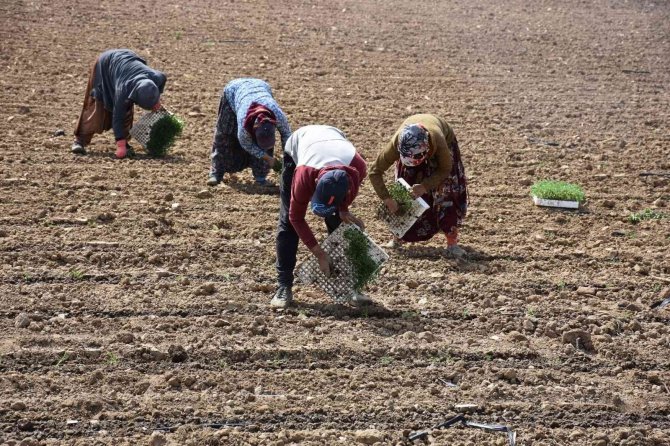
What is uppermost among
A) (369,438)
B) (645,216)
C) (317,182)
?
(317,182)

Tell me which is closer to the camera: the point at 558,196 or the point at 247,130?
the point at 247,130

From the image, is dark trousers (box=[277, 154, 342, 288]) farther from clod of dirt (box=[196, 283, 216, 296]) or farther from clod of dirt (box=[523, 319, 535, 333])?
clod of dirt (box=[523, 319, 535, 333])

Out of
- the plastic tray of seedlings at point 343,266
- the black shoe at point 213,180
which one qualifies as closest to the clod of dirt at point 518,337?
the plastic tray of seedlings at point 343,266

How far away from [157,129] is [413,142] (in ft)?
11.4

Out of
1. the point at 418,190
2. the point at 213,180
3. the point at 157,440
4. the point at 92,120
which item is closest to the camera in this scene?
the point at 157,440

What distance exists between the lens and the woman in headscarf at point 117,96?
9742 millimetres

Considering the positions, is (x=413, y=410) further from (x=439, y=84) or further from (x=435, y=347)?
(x=439, y=84)

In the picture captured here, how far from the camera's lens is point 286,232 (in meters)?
6.72

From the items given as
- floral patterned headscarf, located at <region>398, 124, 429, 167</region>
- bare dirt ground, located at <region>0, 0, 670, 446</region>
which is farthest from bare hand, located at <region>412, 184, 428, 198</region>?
bare dirt ground, located at <region>0, 0, 670, 446</region>

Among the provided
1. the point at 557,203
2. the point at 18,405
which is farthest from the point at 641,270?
the point at 18,405

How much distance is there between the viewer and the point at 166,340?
638cm

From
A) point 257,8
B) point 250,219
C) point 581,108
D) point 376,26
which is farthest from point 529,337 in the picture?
point 257,8

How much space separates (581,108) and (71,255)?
7.00 m

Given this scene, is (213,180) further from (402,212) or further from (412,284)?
(412,284)
